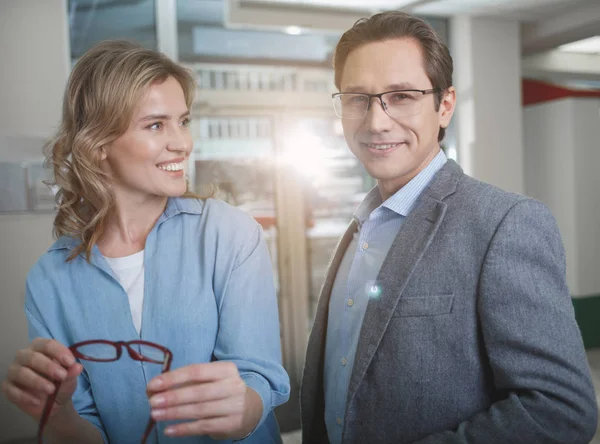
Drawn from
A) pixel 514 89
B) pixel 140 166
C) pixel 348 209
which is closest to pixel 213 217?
pixel 140 166

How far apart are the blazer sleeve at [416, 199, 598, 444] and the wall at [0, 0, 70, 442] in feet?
11.3

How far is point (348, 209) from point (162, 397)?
180 inches

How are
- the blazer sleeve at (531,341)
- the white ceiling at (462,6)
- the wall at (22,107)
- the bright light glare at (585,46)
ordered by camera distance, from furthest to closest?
1. the bright light glare at (585,46)
2. the white ceiling at (462,6)
3. the wall at (22,107)
4. the blazer sleeve at (531,341)

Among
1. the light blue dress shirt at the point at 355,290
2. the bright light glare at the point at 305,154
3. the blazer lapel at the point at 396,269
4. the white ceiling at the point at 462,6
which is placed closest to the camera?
the blazer lapel at the point at 396,269

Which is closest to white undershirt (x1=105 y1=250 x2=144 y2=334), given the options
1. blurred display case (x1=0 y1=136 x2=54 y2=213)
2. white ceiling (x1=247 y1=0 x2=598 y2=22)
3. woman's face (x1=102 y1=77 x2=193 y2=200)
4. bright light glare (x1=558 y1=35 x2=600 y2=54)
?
woman's face (x1=102 y1=77 x2=193 y2=200)

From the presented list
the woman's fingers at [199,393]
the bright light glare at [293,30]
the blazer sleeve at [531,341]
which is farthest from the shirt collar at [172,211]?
the bright light glare at [293,30]

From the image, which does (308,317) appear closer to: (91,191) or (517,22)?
(517,22)

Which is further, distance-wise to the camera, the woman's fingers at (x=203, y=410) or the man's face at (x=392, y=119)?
the man's face at (x=392, y=119)

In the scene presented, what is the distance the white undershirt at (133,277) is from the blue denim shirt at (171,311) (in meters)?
0.02

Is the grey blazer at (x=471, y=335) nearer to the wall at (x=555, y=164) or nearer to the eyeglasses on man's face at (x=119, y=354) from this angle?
the eyeglasses on man's face at (x=119, y=354)

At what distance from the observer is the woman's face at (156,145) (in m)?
1.07

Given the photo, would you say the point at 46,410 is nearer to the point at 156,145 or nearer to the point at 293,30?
the point at 156,145

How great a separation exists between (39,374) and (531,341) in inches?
31.1

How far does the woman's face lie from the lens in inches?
42.3
